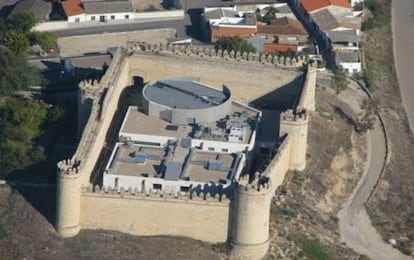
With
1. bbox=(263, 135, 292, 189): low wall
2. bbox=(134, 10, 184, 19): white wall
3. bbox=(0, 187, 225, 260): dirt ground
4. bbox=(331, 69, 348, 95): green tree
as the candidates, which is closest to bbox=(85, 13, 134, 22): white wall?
bbox=(134, 10, 184, 19): white wall

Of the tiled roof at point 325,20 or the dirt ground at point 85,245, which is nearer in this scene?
the dirt ground at point 85,245

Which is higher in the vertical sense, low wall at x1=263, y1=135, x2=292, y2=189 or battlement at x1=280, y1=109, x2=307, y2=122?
battlement at x1=280, y1=109, x2=307, y2=122

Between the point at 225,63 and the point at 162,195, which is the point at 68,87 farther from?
the point at 162,195

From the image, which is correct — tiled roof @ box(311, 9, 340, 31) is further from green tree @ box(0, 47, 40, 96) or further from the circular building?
green tree @ box(0, 47, 40, 96)

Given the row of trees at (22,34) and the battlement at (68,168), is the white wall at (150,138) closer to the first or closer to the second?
the battlement at (68,168)

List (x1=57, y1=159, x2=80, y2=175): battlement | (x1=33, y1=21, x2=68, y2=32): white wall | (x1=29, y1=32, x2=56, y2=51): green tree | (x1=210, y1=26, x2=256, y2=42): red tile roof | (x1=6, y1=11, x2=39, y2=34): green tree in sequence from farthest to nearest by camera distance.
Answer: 1. (x1=33, y1=21, x2=68, y2=32): white wall
2. (x1=210, y1=26, x2=256, y2=42): red tile roof
3. (x1=6, y1=11, x2=39, y2=34): green tree
4. (x1=29, y1=32, x2=56, y2=51): green tree
5. (x1=57, y1=159, x2=80, y2=175): battlement

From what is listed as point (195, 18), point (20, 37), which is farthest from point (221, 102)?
point (195, 18)

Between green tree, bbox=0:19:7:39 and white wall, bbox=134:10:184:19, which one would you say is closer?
green tree, bbox=0:19:7:39

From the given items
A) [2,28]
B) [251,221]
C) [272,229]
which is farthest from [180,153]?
[2,28]

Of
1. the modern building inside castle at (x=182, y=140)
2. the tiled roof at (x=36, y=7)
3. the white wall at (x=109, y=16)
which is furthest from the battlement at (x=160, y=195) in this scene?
the white wall at (x=109, y=16)
